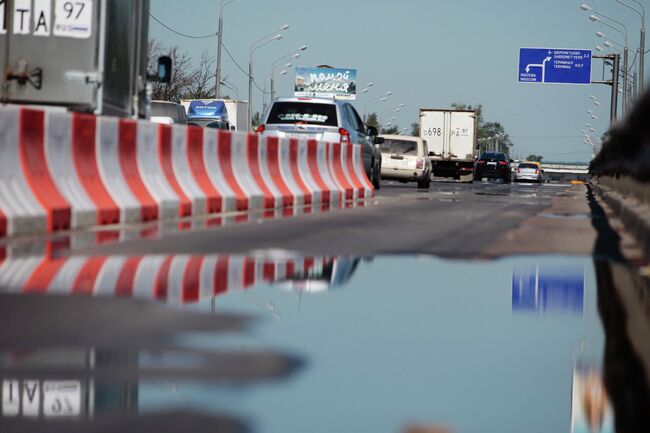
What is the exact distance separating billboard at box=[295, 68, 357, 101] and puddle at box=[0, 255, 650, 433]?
119 m

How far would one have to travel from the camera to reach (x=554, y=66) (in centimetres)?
6738

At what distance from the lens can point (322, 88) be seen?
131m

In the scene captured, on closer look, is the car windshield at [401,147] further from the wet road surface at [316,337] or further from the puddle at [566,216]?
the wet road surface at [316,337]

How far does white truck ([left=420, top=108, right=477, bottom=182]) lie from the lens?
6425cm

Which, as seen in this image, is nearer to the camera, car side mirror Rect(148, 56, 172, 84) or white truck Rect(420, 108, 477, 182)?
car side mirror Rect(148, 56, 172, 84)

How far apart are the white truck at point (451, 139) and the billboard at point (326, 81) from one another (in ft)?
211

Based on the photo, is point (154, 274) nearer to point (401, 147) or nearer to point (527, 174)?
point (401, 147)

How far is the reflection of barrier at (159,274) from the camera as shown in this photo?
8.53m

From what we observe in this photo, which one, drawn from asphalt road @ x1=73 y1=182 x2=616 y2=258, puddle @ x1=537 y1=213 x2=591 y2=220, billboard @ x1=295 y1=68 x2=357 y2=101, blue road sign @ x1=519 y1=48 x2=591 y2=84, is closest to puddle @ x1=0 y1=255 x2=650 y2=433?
asphalt road @ x1=73 y1=182 x2=616 y2=258

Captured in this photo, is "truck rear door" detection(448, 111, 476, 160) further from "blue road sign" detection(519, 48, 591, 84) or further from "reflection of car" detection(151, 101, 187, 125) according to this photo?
"reflection of car" detection(151, 101, 187, 125)

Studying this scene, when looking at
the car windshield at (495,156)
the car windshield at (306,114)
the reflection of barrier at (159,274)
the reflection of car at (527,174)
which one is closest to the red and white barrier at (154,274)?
the reflection of barrier at (159,274)

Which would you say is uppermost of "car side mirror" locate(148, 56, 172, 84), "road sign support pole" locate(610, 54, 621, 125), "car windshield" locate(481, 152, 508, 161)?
"road sign support pole" locate(610, 54, 621, 125)

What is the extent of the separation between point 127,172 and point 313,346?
30.6ft

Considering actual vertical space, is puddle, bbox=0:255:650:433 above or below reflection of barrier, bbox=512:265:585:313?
below
